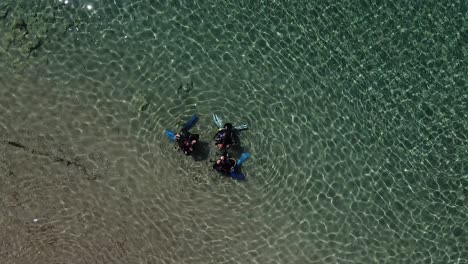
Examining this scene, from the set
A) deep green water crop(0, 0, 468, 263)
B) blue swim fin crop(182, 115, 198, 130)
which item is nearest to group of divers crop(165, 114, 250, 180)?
blue swim fin crop(182, 115, 198, 130)

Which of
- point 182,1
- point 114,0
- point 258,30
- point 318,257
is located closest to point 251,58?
point 258,30

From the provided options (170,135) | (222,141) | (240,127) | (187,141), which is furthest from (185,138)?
(240,127)

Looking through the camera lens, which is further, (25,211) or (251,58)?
(251,58)

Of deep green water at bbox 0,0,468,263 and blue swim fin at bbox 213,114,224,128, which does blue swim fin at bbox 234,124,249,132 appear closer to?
deep green water at bbox 0,0,468,263

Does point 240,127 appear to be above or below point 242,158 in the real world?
above

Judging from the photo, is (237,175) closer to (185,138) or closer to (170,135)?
(185,138)

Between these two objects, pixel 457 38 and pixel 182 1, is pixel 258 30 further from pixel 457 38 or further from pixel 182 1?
pixel 457 38
